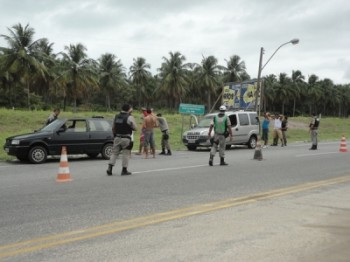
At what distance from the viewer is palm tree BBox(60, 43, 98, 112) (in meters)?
62.2

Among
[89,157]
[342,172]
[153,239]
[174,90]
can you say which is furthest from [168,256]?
[174,90]

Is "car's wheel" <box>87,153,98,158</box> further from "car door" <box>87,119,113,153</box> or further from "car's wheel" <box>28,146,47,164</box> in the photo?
"car's wheel" <box>28,146,47,164</box>

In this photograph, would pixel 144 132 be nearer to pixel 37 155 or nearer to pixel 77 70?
→ pixel 37 155

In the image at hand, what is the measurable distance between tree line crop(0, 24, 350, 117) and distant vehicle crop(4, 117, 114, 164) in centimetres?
2097

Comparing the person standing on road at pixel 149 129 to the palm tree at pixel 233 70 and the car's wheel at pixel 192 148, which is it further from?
the palm tree at pixel 233 70

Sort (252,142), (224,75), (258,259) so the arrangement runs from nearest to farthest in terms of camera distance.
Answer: (258,259)
(252,142)
(224,75)

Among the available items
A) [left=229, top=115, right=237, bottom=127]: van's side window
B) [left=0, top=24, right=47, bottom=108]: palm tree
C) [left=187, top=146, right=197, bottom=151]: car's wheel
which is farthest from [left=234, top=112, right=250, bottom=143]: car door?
[left=0, top=24, right=47, bottom=108]: palm tree

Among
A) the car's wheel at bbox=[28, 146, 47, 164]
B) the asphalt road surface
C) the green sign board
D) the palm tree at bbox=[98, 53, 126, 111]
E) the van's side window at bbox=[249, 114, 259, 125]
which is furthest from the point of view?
the palm tree at bbox=[98, 53, 126, 111]

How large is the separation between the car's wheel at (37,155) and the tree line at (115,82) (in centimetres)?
2282

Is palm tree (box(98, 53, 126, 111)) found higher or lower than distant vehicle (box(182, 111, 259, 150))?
higher

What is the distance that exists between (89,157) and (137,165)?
149 inches

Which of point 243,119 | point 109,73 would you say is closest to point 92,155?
point 243,119

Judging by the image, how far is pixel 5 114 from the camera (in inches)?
1478

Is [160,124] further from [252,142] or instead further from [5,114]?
[5,114]
